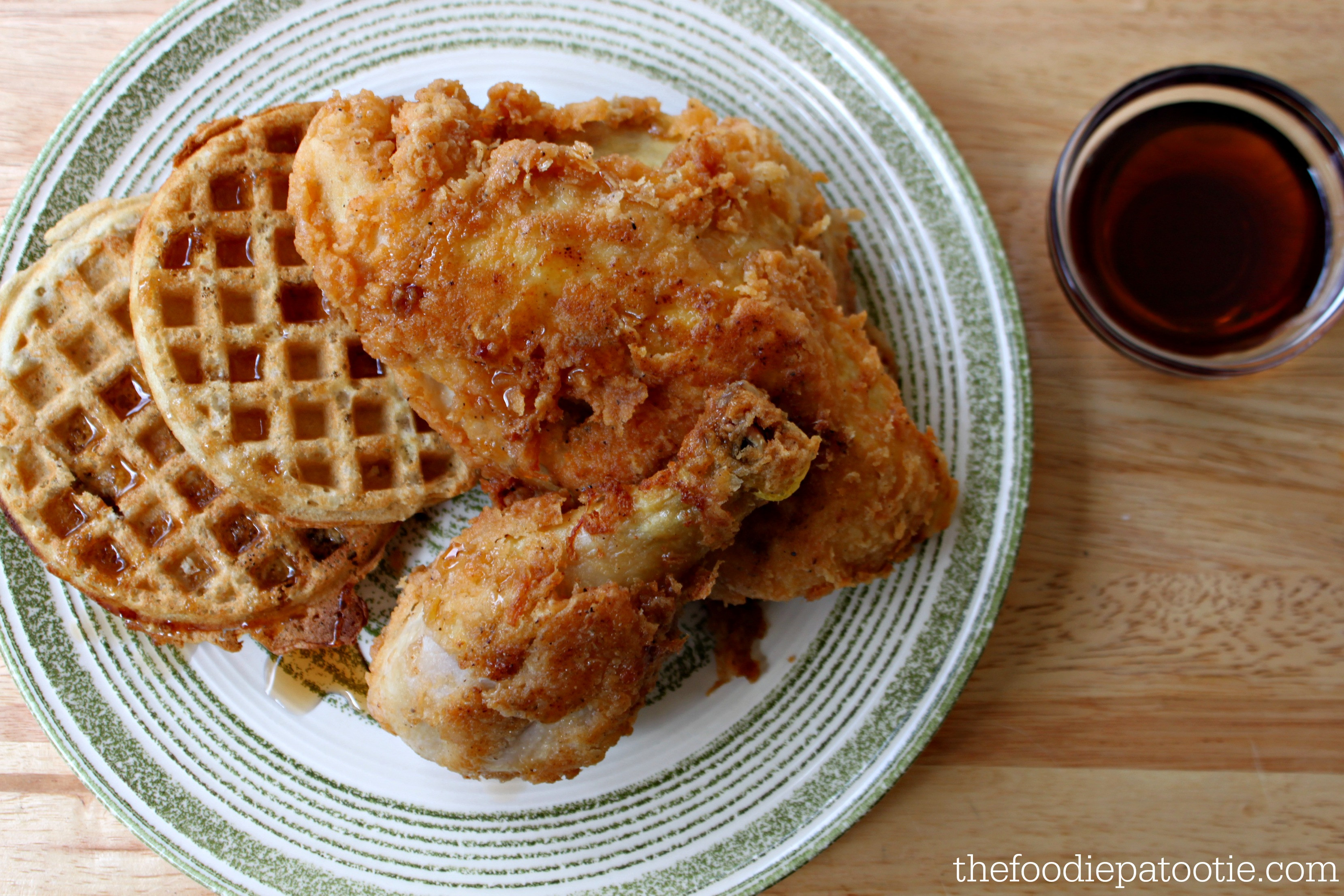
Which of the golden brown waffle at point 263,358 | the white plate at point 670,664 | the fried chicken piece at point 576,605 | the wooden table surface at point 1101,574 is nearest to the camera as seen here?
the fried chicken piece at point 576,605

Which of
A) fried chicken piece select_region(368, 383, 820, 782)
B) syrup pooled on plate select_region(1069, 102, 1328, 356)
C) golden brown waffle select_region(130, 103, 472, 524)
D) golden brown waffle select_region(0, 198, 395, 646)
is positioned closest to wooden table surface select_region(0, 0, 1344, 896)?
syrup pooled on plate select_region(1069, 102, 1328, 356)

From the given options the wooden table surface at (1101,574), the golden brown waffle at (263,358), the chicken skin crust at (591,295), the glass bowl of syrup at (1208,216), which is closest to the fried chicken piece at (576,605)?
the chicken skin crust at (591,295)

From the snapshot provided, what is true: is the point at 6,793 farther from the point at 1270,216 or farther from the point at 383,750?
the point at 1270,216

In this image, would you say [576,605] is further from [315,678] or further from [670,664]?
[315,678]

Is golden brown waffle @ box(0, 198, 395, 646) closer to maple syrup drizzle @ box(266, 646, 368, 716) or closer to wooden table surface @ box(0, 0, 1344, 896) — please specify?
maple syrup drizzle @ box(266, 646, 368, 716)

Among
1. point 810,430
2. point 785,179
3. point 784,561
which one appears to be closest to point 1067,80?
point 785,179

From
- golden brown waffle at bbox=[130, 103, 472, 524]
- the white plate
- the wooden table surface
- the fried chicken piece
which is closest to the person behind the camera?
the fried chicken piece

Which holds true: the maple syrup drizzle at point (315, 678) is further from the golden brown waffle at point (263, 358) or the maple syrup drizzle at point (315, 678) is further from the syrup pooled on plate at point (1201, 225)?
the syrup pooled on plate at point (1201, 225)

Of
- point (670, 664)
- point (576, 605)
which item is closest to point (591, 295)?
point (576, 605)
